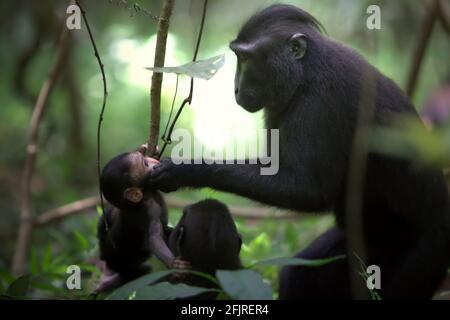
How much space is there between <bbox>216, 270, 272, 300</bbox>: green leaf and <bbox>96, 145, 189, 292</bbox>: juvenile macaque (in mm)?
905

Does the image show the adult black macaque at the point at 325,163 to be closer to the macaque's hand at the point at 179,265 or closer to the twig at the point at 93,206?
the macaque's hand at the point at 179,265

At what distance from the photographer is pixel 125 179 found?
427 centimetres

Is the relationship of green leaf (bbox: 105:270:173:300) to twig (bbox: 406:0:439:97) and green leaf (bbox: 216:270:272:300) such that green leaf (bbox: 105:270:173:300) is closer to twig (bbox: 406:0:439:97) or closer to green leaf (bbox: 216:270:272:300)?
green leaf (bbox: 216:270:272:300)

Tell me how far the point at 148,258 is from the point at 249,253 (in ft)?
4.89

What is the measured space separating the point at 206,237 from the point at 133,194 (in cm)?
49

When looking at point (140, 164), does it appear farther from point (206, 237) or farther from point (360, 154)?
point (360, 154)

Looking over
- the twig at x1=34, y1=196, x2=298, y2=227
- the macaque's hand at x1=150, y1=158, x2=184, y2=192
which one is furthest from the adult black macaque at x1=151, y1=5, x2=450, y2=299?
the twig at x1=34, y1=196, x2=298, y2=227

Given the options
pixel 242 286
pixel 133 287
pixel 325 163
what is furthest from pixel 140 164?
pixel 242 286

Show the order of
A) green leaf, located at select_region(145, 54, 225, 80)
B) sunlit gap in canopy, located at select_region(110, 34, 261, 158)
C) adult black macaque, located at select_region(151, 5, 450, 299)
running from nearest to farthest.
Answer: green leaf, located at select_region(145, 54, 225, 80)
adult black macaque, located at select_region(151, 5, 450, 299)
sunlit gap in canopy, located at select_region(110, 34, 261, 158)

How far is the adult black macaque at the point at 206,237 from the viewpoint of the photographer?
169 inches

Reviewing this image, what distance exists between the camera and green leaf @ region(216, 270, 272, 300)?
10.7ft

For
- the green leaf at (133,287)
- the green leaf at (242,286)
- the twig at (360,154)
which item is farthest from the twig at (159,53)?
the twig at (360,154)

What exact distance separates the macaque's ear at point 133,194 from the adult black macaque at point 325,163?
0.43ft
